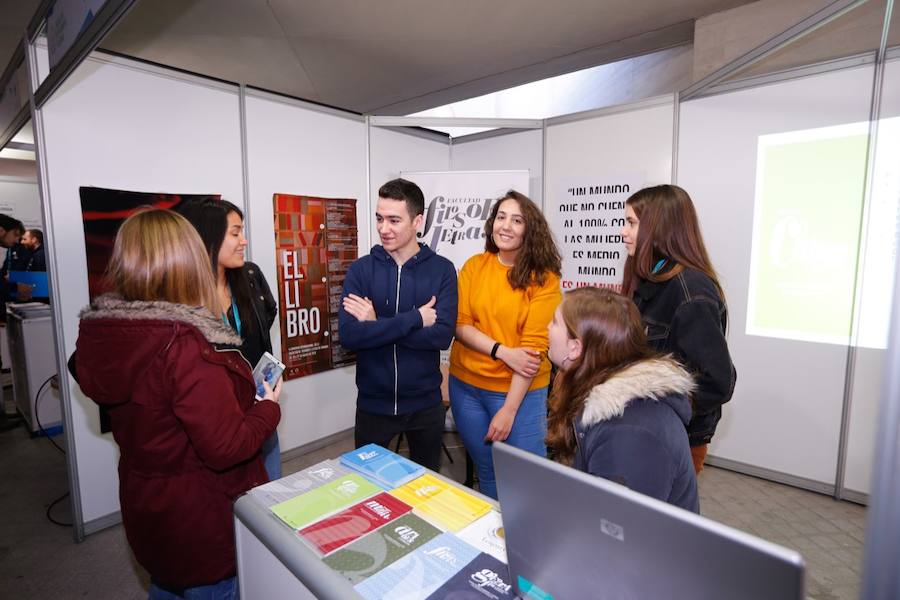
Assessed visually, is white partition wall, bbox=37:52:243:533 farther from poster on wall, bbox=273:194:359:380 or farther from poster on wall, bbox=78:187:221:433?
poster on wall, bbox=273:194:359:380

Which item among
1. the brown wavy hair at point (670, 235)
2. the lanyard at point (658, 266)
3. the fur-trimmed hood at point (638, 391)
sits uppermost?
the brown wavy hair at point (670, 235)

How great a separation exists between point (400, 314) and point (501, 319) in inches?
17.2

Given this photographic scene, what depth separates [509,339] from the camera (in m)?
1.97

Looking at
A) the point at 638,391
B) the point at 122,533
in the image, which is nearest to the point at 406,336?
the point at 638,391

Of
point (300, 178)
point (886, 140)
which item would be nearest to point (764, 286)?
point (886, 140)

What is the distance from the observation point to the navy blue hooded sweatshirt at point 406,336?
6.26ft

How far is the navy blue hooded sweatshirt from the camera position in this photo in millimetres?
1908

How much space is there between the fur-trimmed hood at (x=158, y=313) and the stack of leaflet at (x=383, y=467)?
50cm

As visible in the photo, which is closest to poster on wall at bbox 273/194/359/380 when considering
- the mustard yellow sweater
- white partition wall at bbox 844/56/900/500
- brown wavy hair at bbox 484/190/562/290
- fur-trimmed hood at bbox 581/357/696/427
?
the mustard yellow sweater

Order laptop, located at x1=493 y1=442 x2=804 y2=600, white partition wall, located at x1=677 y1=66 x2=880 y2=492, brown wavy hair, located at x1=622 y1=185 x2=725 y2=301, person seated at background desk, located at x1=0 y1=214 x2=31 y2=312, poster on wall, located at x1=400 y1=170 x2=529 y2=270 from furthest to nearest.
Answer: person seated at background desk, located at x1=0 y1=214 x2=31 y2=312, poster on wall, located at x1=400 y1=170 x2=529 y2=270, white partition wall, located at x1=677 y1=66 x2=880 y2=492, brown wavy hair, located at x1=622 y1=185 x2=725 y2=301, laptop, located at x1=493 y1=442 x2=804 y2=600

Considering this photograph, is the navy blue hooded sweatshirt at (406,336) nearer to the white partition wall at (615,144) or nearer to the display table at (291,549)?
the display table at (291,549)

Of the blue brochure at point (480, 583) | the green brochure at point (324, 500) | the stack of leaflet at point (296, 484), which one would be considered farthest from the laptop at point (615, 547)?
the stack of leaflet at point (296, 484)

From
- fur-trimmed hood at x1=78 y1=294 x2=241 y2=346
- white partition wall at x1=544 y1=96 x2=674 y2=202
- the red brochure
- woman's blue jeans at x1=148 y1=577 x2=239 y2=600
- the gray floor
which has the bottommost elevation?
the gray floor

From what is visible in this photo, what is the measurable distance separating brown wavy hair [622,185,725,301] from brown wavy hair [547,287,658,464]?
1.77 ft
